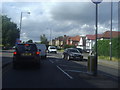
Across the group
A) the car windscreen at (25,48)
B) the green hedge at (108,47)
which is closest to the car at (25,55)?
the car windscreen at (25,48)

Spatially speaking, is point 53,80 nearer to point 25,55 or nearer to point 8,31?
point 25,55

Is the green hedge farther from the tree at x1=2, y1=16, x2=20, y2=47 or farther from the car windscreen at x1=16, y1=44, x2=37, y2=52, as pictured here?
the tree at x1=2, y1=16, x2=20, y2=47

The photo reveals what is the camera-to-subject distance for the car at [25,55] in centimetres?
1614

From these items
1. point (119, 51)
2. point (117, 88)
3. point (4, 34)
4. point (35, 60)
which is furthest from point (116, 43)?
point (4, 34)

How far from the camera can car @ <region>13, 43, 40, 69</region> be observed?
53.0 ft

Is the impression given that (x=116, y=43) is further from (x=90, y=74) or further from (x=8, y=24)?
(x=8, y=24)

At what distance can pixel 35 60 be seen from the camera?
16375mm

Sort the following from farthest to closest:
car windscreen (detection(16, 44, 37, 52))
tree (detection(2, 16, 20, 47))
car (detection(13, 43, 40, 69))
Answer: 1. tree (detection(2, 16, 20, 47))
2. car windscreen (detection(16, 44, 37, 52))
3. car (detection(13, 43, 40, 69))

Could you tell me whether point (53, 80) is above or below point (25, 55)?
below

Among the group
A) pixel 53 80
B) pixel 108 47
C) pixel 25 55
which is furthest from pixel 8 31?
pixel 53 80

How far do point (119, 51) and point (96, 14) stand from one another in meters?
18.9

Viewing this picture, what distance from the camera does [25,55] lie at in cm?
1617

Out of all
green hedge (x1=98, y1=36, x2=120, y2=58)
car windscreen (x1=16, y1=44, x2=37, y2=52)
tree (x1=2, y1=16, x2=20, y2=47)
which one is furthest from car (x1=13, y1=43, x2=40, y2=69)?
tree (x1=2, y1=16, x2=20, y2=47)

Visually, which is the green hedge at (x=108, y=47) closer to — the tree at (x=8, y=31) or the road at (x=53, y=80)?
the road at (x=53, y=80)
